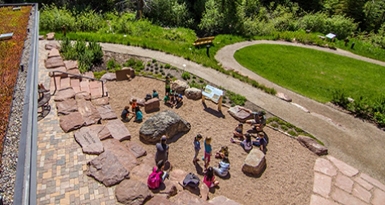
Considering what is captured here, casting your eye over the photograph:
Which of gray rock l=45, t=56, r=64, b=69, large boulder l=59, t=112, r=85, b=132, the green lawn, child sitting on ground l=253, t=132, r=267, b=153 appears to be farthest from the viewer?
the green lawn

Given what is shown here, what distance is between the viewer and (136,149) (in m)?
12.4

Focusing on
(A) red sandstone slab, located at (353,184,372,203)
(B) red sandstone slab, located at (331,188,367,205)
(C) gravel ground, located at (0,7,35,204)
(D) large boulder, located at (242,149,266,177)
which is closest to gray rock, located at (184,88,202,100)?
→ (D) large boulder, located at (242,149,266,177)

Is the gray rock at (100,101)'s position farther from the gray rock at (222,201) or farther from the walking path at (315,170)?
the gray rock at (222,201)

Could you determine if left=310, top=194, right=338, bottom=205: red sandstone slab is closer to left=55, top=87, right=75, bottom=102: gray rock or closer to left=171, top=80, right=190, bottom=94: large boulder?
left=171, top=80, right=190, bottom=94: large boulder

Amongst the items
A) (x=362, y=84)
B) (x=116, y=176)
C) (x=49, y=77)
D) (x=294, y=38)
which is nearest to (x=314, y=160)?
(x=116, y=176)

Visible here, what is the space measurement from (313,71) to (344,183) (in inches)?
491

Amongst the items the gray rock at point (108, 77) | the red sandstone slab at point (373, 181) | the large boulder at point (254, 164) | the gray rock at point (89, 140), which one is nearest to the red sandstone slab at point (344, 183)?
the red sandstone slab at point (373, 181)

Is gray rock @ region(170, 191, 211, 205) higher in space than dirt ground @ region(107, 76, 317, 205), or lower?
higher

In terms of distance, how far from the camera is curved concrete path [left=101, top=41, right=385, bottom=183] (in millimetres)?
14094

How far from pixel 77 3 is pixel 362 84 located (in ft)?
90.1

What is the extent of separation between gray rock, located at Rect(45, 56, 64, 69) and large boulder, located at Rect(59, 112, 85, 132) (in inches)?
221

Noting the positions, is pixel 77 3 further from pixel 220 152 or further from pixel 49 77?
pixel 220 152

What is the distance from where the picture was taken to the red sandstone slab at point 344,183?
12110 millimetres

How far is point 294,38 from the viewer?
29359 mm
